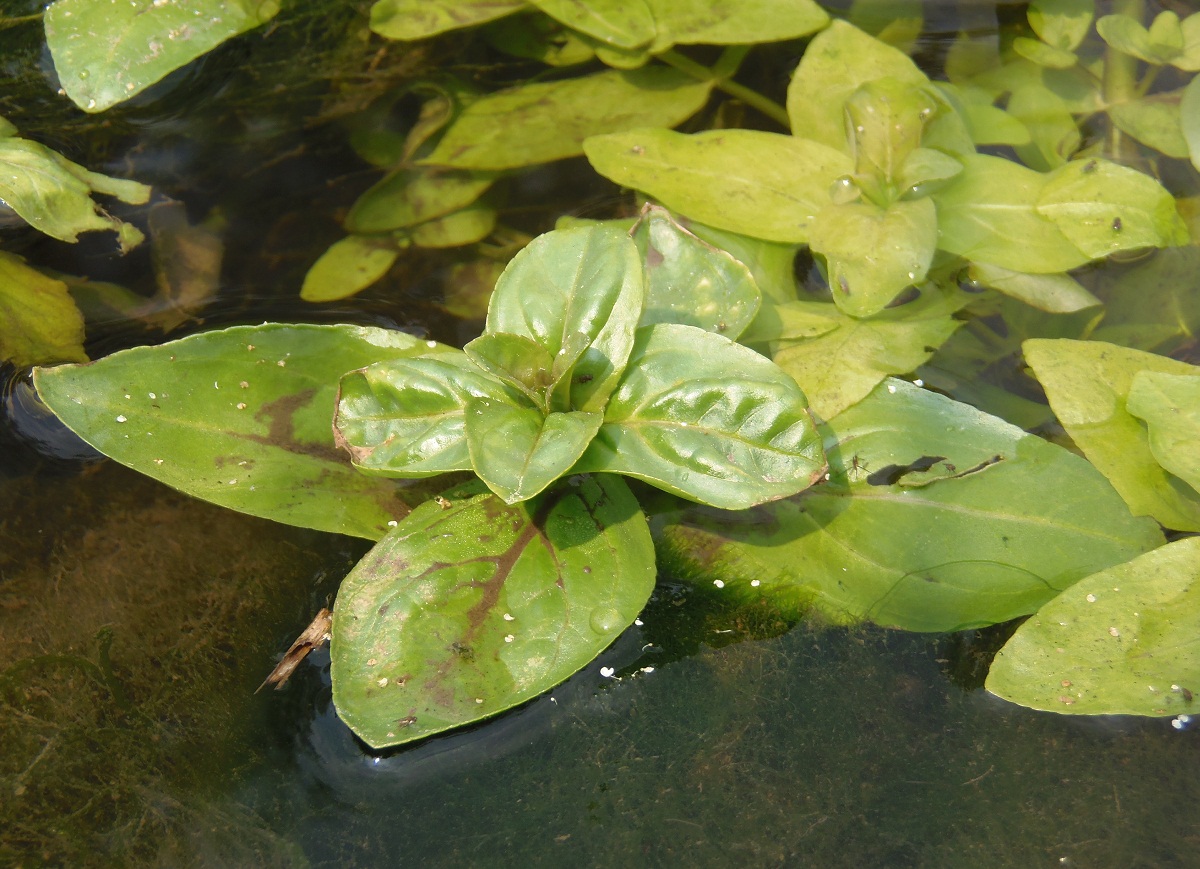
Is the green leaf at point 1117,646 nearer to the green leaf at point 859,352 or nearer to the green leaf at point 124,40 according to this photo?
the green leaf at point 859,352

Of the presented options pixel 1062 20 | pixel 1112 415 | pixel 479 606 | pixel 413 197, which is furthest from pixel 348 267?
pixel 1062 20

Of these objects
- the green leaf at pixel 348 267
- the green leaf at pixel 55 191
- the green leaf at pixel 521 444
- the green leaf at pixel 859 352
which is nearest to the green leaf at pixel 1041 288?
the green leaf at pixel 859 352

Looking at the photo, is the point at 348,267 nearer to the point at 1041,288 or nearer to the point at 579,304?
the point at 579,304

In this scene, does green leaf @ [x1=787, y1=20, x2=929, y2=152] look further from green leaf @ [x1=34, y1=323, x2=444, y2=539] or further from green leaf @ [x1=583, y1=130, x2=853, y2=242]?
green leaf @ [x1=34, y1=323, x2=444, y2=539]

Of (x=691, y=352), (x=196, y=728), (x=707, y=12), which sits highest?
(x=707, y=12)

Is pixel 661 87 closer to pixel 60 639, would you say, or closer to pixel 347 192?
pixel 347 192

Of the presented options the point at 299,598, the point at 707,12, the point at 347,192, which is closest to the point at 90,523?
the point at 299,598
